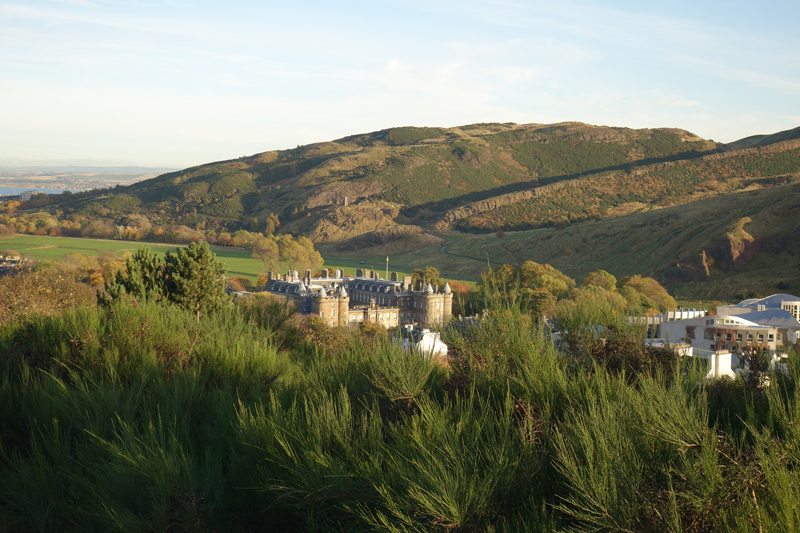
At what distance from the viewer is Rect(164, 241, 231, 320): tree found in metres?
23.0

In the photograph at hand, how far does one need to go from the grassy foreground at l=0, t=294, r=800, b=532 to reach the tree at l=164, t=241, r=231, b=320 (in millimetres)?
15731

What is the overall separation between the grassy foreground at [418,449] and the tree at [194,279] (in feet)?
51.6

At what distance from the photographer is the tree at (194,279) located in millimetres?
23000

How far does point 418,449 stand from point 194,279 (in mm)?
20626

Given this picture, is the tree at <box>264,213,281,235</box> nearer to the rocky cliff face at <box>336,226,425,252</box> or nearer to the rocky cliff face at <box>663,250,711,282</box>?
the rocky cliff face at <box>336,226,425,252</box>

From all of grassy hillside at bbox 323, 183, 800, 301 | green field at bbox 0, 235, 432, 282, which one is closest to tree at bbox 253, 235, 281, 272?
green field at bbox 0, 235, 432, 282

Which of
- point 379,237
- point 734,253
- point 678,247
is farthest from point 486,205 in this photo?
point 734,253

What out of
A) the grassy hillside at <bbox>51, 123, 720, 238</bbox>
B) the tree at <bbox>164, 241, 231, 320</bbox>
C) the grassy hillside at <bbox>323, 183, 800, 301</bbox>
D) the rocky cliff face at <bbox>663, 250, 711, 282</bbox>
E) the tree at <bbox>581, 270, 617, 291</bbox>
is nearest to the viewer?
the tree at <bbox>164, 241, 231, 320</bbox>

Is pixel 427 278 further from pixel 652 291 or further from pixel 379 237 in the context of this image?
pixel 379 237

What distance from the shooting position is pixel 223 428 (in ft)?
19.2

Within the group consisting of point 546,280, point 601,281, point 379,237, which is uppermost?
point 379,237

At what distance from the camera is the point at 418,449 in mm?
4586

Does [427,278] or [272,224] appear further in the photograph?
[272,224]

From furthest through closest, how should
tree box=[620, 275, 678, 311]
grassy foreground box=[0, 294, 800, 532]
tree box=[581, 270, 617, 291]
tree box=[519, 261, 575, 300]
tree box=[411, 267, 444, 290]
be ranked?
tree box=[411, 267, 444, 290] < tree box=[581, 270, 617, 291] < tree box=[519, 261, 575, 300] < tree box=[620, 275, 678, 311] < grassy foreground box=[0, 294, 800, 532]
